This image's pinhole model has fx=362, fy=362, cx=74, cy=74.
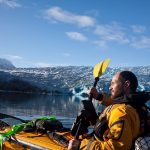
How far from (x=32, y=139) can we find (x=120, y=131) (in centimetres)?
247

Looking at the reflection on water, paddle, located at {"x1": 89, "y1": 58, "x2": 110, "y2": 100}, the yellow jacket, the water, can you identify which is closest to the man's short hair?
the yellow jacket

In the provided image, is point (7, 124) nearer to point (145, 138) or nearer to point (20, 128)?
point (20, 128)

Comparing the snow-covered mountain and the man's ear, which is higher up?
the man's ear

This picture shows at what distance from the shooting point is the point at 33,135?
6.38 meters

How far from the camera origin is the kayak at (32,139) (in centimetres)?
573

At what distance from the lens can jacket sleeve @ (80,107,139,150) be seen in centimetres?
395

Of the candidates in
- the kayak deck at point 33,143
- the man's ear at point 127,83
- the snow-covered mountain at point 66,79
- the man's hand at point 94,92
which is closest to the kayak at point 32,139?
the kayak deck at point 33,143

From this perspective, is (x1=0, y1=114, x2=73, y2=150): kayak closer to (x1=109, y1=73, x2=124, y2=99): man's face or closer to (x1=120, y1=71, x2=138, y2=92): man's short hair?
(x1=109, y1=73, x2=124, y2=99): man's face

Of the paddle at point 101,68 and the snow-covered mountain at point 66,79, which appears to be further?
the snow-covered mountain at point 66,79

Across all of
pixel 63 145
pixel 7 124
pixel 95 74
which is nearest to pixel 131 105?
pixel 95 74

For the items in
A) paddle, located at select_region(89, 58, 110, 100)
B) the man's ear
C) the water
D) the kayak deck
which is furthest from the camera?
the water

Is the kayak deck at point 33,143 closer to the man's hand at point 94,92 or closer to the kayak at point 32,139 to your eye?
the kayak at point 32,139

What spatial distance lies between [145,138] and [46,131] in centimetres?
277

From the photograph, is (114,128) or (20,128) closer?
(114,128)
